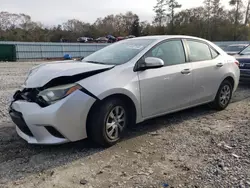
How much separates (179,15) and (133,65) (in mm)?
54754

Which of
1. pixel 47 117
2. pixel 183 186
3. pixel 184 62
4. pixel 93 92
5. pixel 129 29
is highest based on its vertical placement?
pixel 129 29

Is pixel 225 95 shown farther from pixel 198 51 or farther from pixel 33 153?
pixel 33 153

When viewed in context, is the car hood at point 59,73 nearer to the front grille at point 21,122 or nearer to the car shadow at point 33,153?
the front grille at point 21,122

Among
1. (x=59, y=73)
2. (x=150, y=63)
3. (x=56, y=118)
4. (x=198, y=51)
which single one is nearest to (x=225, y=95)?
(x=198, y=51)

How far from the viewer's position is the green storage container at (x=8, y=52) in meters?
22.4

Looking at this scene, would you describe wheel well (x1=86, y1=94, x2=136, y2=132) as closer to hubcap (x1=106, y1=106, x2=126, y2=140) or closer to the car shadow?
hubcap (x1=106, y1=106, x2=126, y2=140)

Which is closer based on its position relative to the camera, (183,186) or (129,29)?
(183,186)

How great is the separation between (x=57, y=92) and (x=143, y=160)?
1.42 metres

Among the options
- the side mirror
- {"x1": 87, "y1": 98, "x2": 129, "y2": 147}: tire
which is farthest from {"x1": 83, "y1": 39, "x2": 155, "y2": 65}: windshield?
{"x1": 87, "y1": 98, "x2": 129, "y2": 147}: tire

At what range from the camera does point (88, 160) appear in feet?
10.8

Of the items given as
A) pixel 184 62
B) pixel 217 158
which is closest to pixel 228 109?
pixel 184 62

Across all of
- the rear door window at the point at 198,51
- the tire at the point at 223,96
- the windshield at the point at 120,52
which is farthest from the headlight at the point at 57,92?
the tire at the point at 223,96

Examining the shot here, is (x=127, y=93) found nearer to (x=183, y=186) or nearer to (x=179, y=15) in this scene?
(x=183, y=186)

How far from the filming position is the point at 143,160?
3324mm
